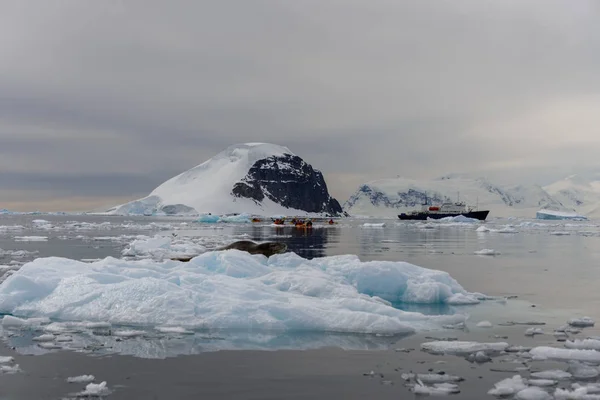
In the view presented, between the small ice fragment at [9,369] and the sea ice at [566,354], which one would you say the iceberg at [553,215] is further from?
the small ice fragment at [9,369]

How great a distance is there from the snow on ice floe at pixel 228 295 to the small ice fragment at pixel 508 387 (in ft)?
10.6

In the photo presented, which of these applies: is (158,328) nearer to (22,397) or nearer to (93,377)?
(93,377)

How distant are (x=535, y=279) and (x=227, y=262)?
10.5 m

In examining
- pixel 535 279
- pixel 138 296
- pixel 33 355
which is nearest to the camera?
pixel 33 355

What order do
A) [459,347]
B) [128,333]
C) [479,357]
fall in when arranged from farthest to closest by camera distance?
[128,333]
[459,347]
[479,357]

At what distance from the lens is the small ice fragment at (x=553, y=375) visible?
23.5ft

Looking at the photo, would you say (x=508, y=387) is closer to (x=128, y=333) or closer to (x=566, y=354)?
(x=566, y=354)

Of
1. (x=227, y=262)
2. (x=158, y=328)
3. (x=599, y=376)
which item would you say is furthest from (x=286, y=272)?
(x=599, y=376)

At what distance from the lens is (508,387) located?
6625 millimetres

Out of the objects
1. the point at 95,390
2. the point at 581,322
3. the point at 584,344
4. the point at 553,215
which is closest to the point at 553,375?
the point at 584,344

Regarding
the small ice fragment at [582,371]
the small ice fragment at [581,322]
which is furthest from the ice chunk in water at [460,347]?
the small ice fragment at [581,322]

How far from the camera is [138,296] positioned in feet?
36.1

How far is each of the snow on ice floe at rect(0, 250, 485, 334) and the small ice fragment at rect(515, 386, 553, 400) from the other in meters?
3.65

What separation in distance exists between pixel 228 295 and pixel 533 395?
21.3ft
